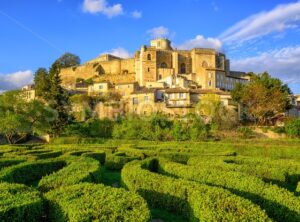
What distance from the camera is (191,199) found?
10.9 meters

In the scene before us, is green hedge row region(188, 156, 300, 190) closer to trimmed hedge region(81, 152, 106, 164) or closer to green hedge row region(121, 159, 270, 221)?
green hedge row region(121, 159, 270, 221)

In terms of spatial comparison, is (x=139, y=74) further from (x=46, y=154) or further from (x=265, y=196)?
(x=265, y=196)

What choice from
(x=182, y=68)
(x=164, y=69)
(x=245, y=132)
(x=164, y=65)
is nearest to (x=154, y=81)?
(x=164, y=69)

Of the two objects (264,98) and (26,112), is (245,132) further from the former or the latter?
(26,112)

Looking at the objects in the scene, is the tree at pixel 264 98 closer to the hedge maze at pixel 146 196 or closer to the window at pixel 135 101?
the window at pixel 135 101

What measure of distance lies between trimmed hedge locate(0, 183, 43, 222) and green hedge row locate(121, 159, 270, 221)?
4377mm

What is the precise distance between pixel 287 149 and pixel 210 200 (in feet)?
99.9

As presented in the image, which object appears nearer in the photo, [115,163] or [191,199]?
[191,199]

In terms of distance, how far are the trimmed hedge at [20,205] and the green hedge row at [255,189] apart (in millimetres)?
6934

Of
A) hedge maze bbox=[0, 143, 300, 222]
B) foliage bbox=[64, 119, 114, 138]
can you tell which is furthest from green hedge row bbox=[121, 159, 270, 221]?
foliage bbox=[64, 119, 114, 138]

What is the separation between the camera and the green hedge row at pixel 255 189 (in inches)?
411

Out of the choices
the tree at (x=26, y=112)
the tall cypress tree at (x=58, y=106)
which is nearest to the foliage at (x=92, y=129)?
the tall cypress tree at (x=58, y=106)

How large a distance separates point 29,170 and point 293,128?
162 ft

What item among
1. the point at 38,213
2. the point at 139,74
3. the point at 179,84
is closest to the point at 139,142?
the point at 38,213
